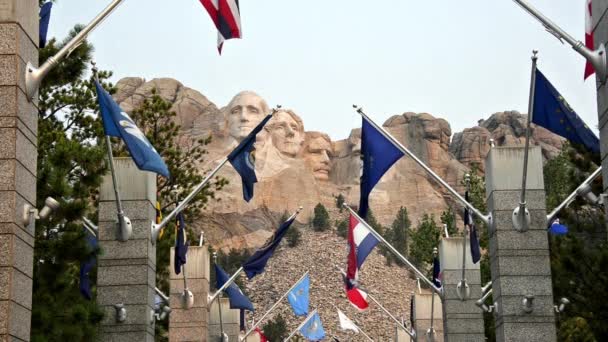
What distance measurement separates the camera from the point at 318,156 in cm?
13538

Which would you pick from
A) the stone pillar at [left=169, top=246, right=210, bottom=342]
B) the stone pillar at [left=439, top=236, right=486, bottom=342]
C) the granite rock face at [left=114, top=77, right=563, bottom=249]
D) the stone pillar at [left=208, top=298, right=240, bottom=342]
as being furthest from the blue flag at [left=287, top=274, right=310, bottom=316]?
the granite rock face at [left=114, top=77, right=563, bottom=249]

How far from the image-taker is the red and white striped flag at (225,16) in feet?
55.7

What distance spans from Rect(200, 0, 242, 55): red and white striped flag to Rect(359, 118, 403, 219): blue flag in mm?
5691

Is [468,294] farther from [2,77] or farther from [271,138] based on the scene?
[271,138]

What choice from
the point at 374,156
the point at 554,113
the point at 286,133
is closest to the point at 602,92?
the point at 554,113

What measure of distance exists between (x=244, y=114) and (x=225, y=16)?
4236 inches

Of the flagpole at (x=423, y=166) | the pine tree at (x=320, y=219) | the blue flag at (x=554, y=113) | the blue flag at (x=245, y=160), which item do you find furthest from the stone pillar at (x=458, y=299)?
the pine tree at (x=320, y=219)

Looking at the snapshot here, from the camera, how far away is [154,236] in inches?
894

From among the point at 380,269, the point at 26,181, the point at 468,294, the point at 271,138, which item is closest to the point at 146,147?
the point at 26,181

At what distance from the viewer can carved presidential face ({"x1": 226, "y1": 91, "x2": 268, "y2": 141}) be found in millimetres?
124375

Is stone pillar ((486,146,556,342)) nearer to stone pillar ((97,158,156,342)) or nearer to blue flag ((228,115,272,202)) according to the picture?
blue flag ((228,115,272,202))

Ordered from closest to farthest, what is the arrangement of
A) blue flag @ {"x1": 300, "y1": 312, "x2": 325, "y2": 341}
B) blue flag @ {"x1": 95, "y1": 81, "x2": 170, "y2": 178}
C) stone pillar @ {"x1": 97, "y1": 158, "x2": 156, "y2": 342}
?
blue flag @ {"x1": 95, "y1": 81, "x2": 170, "y2": 178}, stone pillar @ {"x1": 97, "y1": 158, "x2": 156, "y2": 342}, blue flag @ {"x1": 300, "y1": 312, "x2": 325, "y2": 341}

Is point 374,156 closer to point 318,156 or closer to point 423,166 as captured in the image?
point 423,166

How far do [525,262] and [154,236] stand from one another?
22.1 ft
